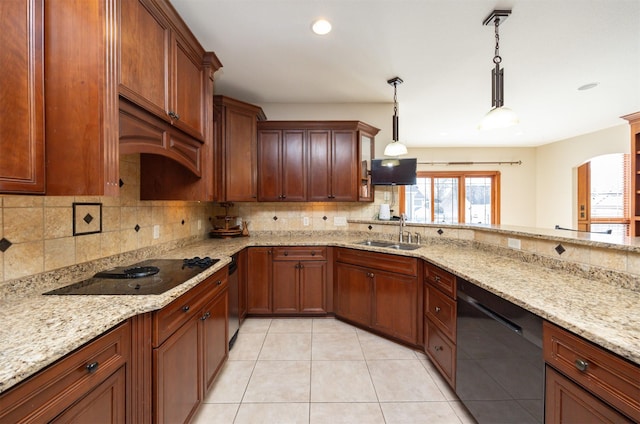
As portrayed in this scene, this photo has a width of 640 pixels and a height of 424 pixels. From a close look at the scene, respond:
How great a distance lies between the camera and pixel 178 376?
1.33 meters

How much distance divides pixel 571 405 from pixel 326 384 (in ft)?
4.56

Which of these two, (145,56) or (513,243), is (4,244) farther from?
Answer: (513,243)

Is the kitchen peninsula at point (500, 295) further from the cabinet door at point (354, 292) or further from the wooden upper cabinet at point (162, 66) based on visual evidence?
the wooden upper cabinet at point (162, 66)

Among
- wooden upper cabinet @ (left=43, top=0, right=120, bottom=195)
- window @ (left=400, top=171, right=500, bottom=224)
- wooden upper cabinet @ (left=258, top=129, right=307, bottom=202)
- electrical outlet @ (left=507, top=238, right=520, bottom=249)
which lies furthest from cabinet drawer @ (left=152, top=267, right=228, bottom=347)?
window @ (left=400, top=171, right=500, bottom=224)

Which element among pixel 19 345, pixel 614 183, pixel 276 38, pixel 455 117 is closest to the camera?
pixel 19 345

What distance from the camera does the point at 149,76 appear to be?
56.3 inches

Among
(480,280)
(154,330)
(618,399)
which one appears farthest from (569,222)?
(154,330)

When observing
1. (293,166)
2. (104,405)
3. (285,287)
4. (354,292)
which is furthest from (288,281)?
(104,405)

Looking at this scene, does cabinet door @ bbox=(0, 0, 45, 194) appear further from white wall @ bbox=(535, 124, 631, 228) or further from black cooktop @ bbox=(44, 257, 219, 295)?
white wall @ bbox=(535, 124, 631, 228)

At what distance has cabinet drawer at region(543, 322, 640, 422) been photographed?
0.77m

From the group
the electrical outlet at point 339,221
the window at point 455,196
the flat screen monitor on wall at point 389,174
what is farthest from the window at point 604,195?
the electrical outlet at point 339,221

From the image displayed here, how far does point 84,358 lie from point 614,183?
25.5ft

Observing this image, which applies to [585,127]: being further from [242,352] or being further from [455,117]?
[242,352]

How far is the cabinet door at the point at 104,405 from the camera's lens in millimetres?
827
